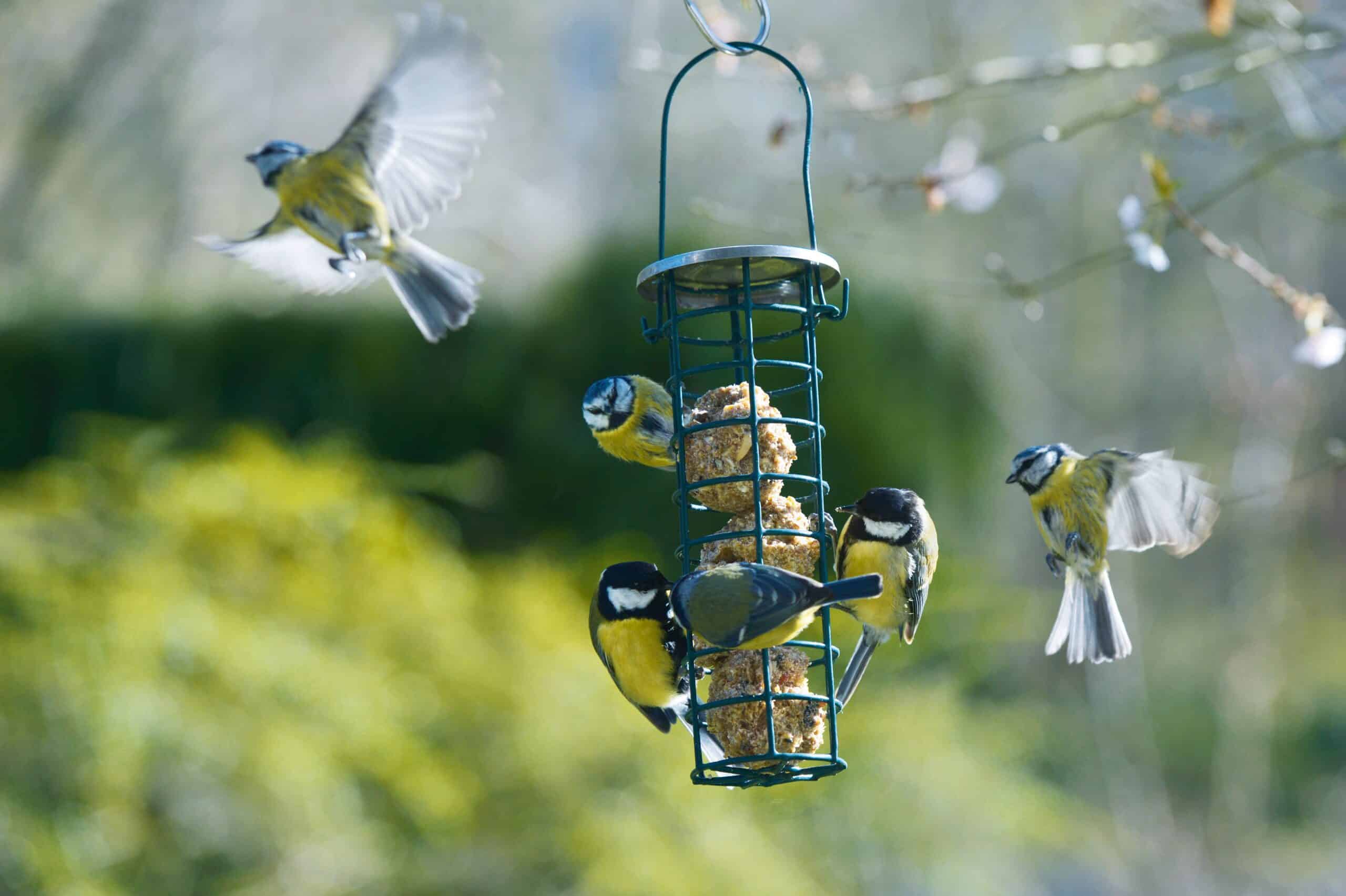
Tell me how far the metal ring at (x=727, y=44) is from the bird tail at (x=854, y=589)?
0.95m

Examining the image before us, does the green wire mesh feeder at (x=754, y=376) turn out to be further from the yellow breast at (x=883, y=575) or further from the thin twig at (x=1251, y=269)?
the thin twig at (x=1251, y=269)

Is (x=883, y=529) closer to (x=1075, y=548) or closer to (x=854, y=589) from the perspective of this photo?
(x=854, y=589)

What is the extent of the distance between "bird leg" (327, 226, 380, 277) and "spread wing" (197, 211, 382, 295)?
6.2 inches

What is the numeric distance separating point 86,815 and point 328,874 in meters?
0.93

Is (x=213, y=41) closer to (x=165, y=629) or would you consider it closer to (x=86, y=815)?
(x=165, y=629)

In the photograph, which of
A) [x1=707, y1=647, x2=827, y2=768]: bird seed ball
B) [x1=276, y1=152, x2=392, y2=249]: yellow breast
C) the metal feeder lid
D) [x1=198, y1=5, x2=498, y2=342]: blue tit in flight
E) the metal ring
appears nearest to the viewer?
the metal ring

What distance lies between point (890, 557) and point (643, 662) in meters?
0.58

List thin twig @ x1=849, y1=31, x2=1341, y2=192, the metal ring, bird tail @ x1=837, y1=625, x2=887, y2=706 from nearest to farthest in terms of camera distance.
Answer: the metal ring < thin twig @ x1=849, y1=31, x2=1341, y2=192 < bird tail @ x1=837, y1=625, x2=887, y2=706

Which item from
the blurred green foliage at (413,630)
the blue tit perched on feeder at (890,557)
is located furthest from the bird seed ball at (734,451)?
the blurred green foliage at (413,630)

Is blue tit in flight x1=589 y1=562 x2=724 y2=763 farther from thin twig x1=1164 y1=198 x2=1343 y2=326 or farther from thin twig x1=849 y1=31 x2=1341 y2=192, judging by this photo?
thin twig x1=1164 y1=198 x2=1343 y2=326

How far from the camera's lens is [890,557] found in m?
2.91

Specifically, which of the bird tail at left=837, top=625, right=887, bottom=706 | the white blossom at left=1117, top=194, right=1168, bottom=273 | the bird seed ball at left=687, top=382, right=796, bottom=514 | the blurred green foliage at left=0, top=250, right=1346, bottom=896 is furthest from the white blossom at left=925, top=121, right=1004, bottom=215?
the blurred green foliage at left=0, top=250, right=1346, bottom=896

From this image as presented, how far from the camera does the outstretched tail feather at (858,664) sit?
10.2 ft

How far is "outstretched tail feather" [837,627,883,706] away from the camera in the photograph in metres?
3.10
